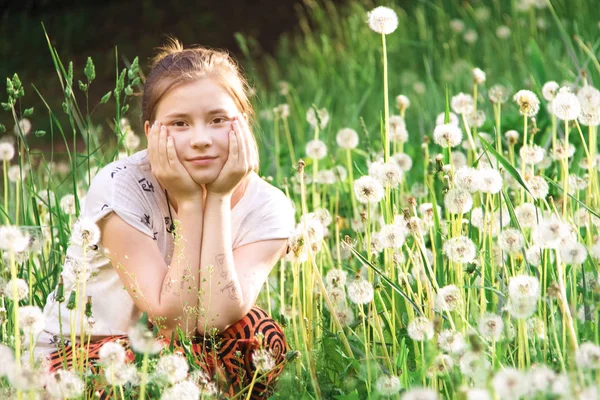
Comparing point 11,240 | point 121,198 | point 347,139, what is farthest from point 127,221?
point 347,139

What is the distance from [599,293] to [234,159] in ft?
3.06

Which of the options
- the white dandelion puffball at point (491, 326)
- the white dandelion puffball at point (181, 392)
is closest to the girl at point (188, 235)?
the white dandelion puffball at point (181, 392)

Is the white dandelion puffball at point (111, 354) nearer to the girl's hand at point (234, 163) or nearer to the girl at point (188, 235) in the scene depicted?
the girl at point (188, 235)

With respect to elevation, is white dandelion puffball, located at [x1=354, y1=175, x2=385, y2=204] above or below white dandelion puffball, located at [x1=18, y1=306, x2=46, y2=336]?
above

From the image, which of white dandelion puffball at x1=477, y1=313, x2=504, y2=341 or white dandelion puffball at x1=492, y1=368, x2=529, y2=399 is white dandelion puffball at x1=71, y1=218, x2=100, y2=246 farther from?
white dandelion puffball at x1=492, y1=368, x2=529, y2=399

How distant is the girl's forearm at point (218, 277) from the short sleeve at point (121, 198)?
16 centimetres

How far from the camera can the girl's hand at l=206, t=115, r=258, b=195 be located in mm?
2152

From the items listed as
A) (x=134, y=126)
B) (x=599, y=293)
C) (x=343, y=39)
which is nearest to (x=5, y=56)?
(x=134, y=126)

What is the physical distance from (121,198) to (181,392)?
797 mm

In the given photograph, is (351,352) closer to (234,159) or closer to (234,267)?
(234,267)

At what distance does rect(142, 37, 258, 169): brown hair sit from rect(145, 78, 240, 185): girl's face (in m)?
0.02

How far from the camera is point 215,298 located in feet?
6.89

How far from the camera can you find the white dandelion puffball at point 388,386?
167cm

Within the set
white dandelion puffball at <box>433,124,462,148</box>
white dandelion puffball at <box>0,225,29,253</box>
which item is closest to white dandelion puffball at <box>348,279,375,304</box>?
white dandelion puffball at <box>433,124,462,148</box>
